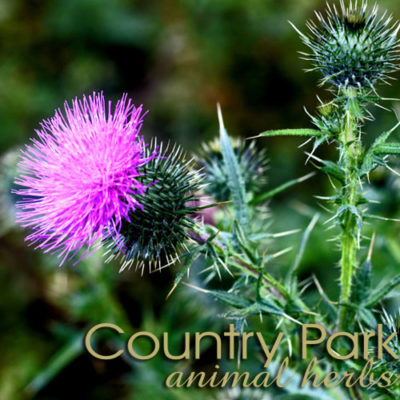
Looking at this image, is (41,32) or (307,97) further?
(41,32)

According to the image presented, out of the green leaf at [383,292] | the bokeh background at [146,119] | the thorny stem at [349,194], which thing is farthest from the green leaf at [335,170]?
the bokeh background at [146,119]

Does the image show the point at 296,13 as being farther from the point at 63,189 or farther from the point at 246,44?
the point at 63,189

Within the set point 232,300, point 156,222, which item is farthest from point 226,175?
point 232,300

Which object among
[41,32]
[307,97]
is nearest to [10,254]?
[41,32]

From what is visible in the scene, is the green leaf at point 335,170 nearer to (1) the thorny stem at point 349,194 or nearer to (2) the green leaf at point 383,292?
(1) the thorny stem at point 349,194

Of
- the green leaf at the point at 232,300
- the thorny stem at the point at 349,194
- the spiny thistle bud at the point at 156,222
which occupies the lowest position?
the green leaf at the point at 232,300
